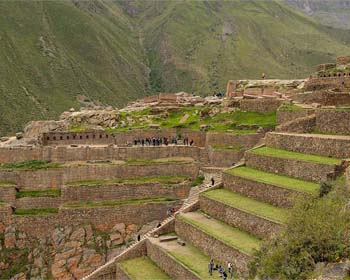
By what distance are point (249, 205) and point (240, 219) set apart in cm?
70

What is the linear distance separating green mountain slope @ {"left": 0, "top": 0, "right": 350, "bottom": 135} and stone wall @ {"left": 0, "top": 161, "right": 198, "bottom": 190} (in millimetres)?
38894

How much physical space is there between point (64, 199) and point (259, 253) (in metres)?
16.3

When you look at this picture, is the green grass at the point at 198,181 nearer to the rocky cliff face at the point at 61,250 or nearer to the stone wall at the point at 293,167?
the rocky cliff face at the point at 61,250

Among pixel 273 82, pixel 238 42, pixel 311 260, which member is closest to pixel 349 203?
pixel 311 260

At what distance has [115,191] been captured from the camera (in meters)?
30.8

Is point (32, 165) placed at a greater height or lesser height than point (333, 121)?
lesser

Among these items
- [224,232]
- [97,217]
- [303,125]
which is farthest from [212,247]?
[97,217]

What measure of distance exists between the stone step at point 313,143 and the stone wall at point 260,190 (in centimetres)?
269

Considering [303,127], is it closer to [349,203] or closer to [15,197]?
[349,203]

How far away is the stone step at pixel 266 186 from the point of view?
20047mm

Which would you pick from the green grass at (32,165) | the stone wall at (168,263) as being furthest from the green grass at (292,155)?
the green grass at (32,165)

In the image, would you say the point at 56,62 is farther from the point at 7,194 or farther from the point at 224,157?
the point at 224,157

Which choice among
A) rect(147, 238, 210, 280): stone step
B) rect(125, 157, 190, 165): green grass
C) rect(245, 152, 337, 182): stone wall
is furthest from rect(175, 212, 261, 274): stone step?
rect(125, 157, 190, 165): green grass

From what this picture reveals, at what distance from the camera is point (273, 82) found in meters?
43.5
